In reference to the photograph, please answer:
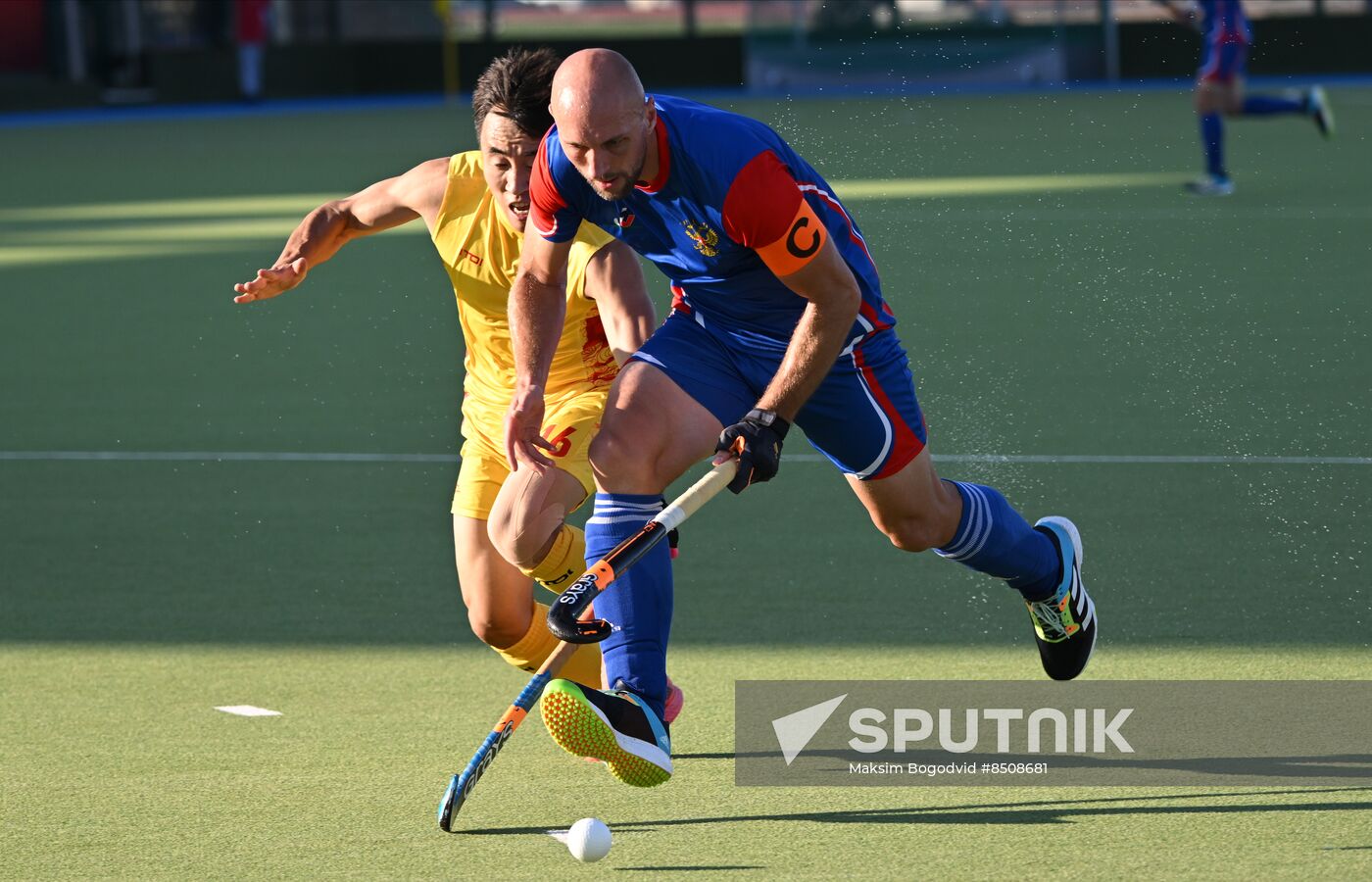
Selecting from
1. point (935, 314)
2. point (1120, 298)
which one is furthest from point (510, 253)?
point (1120, 298)

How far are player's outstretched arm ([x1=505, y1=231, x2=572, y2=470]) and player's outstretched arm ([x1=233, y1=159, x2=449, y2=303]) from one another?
2.17 feet

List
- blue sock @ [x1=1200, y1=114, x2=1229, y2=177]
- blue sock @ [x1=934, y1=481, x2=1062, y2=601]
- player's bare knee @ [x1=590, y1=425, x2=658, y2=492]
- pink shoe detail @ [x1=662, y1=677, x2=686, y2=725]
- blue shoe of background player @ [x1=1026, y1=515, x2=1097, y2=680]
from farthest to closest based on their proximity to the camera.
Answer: blue sock @ [x1=1200, y1=114, x2=1229, y2=177] → blue shoe of background player @ [x1=1026, y1=515, x2=1097, y2=680] → blue sock @ [x1=934, y1=481, x2=1062, y2=601] → pink shoe detail @ [x1=662, y1=677, x2=686, y2=725] → player's bare knee @ [x1=590, y1=425, x2=658, y2=492]

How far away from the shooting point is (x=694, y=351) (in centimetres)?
413

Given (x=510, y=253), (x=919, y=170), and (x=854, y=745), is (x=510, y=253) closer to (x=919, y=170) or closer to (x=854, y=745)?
(x=854, y=745)

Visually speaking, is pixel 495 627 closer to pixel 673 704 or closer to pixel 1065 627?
pixel 673 704

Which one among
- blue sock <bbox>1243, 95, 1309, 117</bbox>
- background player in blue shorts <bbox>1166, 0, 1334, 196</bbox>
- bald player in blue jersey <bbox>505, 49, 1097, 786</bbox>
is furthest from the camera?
blue sock <bbox>1243, 95, 1309, 117</bbox>

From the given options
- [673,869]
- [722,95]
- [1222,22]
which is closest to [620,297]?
[673,869]

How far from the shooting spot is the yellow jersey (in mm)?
4715

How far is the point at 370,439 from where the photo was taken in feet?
25.4

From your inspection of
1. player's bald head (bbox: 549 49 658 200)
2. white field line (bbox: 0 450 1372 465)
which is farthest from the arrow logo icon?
white field line (bbox: 0 450 1372 465)

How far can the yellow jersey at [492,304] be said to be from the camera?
4.71 meters

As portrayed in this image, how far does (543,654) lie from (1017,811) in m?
1.18

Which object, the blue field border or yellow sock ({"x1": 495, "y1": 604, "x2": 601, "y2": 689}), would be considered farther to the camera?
the blue field border

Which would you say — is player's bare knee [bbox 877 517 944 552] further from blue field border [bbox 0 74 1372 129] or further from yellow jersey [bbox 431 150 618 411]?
blue field border [bbox 0 74 1372 129]
